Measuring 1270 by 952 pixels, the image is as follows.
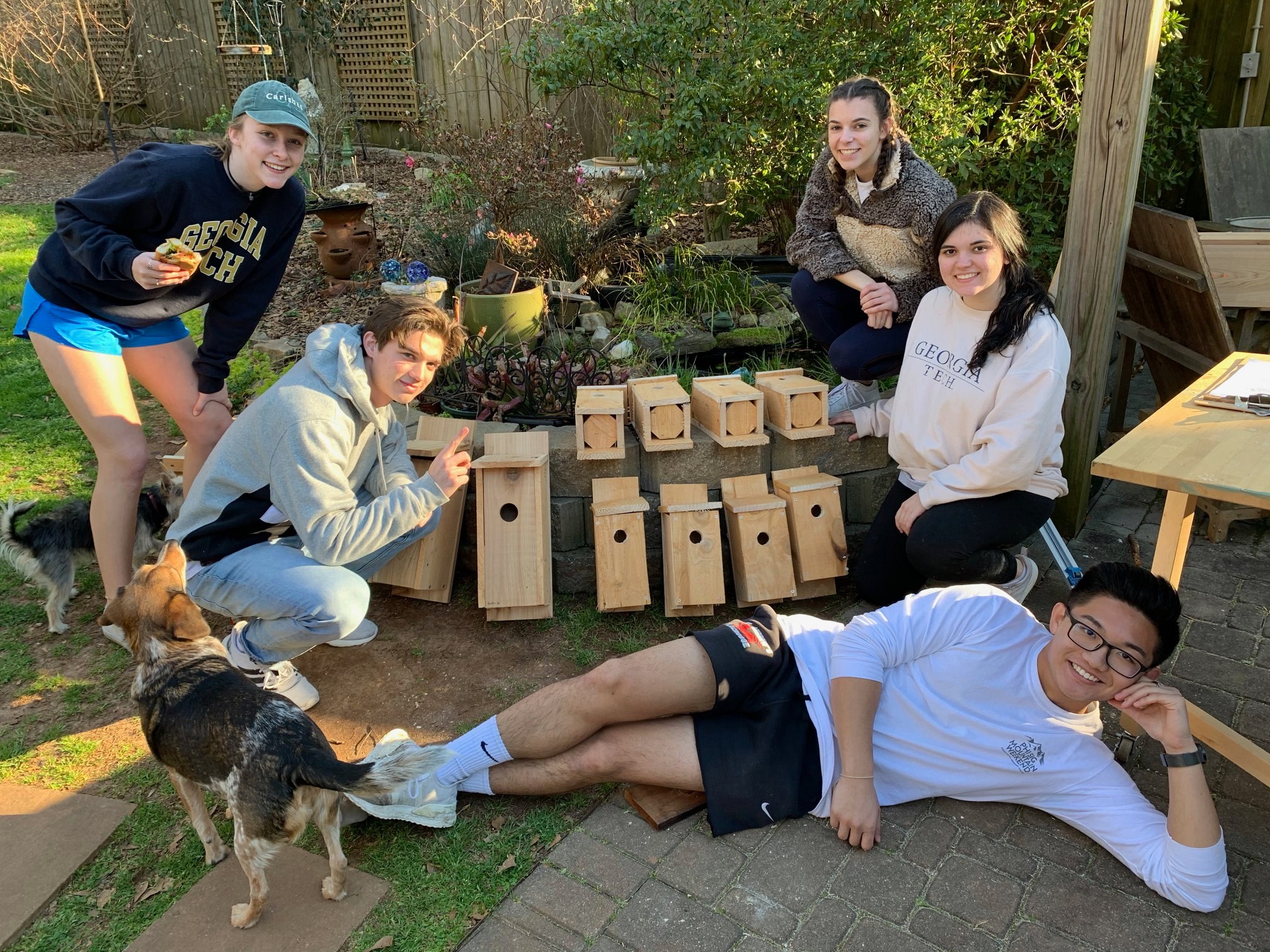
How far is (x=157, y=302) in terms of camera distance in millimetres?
3111

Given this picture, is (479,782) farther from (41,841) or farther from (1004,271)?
(1004,271)

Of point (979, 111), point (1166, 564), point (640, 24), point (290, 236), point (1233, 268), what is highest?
point (640, 24)

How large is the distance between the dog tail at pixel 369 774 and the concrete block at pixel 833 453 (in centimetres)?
205

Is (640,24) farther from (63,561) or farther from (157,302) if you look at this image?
(63,561)

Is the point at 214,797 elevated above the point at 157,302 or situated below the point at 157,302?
below

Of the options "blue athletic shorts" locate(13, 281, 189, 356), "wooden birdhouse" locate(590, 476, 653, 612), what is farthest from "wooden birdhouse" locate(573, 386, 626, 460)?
"blue athletic shorts" locate(13, 281, 189, 356)

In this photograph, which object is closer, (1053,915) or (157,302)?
(1053,915)

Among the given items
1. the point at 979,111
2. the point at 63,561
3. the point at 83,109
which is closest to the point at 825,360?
the point at 979,111

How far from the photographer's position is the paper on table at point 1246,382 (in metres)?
2.70

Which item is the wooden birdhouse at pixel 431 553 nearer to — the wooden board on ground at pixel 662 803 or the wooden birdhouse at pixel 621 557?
the wooden birdhouse at pixel 621 557

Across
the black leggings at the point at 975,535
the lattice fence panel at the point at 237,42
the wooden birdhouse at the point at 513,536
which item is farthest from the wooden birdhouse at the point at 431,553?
the lattice fence panel at the point at 237,42

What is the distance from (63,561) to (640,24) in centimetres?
370

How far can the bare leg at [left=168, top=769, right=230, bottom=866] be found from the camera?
2.33 meters

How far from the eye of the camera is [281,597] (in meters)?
2.78
